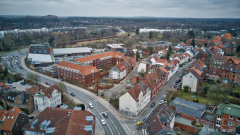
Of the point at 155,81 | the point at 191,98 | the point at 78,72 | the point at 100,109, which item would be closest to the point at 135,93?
the point at 100,109

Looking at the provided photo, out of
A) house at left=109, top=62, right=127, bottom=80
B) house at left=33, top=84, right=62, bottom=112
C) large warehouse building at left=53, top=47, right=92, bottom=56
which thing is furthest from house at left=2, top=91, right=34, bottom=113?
large warehouse building at left=53, top=47, right=92, bottom=56

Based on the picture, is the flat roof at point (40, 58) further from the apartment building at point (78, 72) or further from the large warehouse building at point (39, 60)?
the apartment building at point (78, 72)

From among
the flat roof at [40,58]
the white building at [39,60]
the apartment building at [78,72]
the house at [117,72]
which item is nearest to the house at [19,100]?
the apartment building at [78,72]

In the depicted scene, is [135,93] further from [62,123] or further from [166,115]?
[62,123]

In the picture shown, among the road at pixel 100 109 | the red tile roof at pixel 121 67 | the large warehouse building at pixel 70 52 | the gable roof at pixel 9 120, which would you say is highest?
the large warehouse building at pixel 70 52

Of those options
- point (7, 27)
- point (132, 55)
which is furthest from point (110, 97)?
point (7, 27)

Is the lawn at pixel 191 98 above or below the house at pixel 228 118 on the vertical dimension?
below
